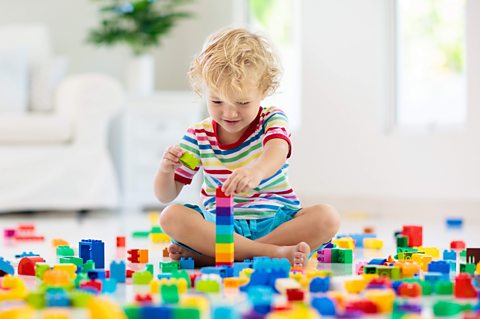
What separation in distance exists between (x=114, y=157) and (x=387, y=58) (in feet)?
5.87

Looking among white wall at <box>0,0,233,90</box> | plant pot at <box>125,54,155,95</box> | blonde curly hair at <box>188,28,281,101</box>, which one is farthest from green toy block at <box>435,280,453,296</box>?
white wall at <box>0,0,233,90</box>

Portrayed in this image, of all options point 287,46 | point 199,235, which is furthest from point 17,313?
point 287,46

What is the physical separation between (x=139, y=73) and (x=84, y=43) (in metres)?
0.57

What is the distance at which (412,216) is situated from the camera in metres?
3.82

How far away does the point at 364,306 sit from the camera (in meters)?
1.20

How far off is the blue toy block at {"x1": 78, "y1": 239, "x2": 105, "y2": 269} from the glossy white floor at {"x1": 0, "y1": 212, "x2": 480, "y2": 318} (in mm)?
100

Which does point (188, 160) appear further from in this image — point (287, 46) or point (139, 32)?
point (139, 32)

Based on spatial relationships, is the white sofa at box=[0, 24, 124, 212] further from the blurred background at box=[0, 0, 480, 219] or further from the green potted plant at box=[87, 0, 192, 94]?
the green potted plant at box=[87, 0, 192, 94]

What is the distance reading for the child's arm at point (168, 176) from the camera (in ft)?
6.03

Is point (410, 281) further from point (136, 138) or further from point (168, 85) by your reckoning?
point (168, 85)

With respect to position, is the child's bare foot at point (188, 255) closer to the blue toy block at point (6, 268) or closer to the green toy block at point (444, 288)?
the blue toy block at point (6, 268)

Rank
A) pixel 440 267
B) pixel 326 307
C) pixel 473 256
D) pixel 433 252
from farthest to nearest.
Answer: pixel 433 252 → pixel 473 256 → pixel 440 267 → pixel 326 307

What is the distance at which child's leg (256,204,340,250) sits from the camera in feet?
5.95

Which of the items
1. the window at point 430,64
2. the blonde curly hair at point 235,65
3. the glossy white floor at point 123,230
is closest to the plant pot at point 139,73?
the glossy white floor at point 123,230
